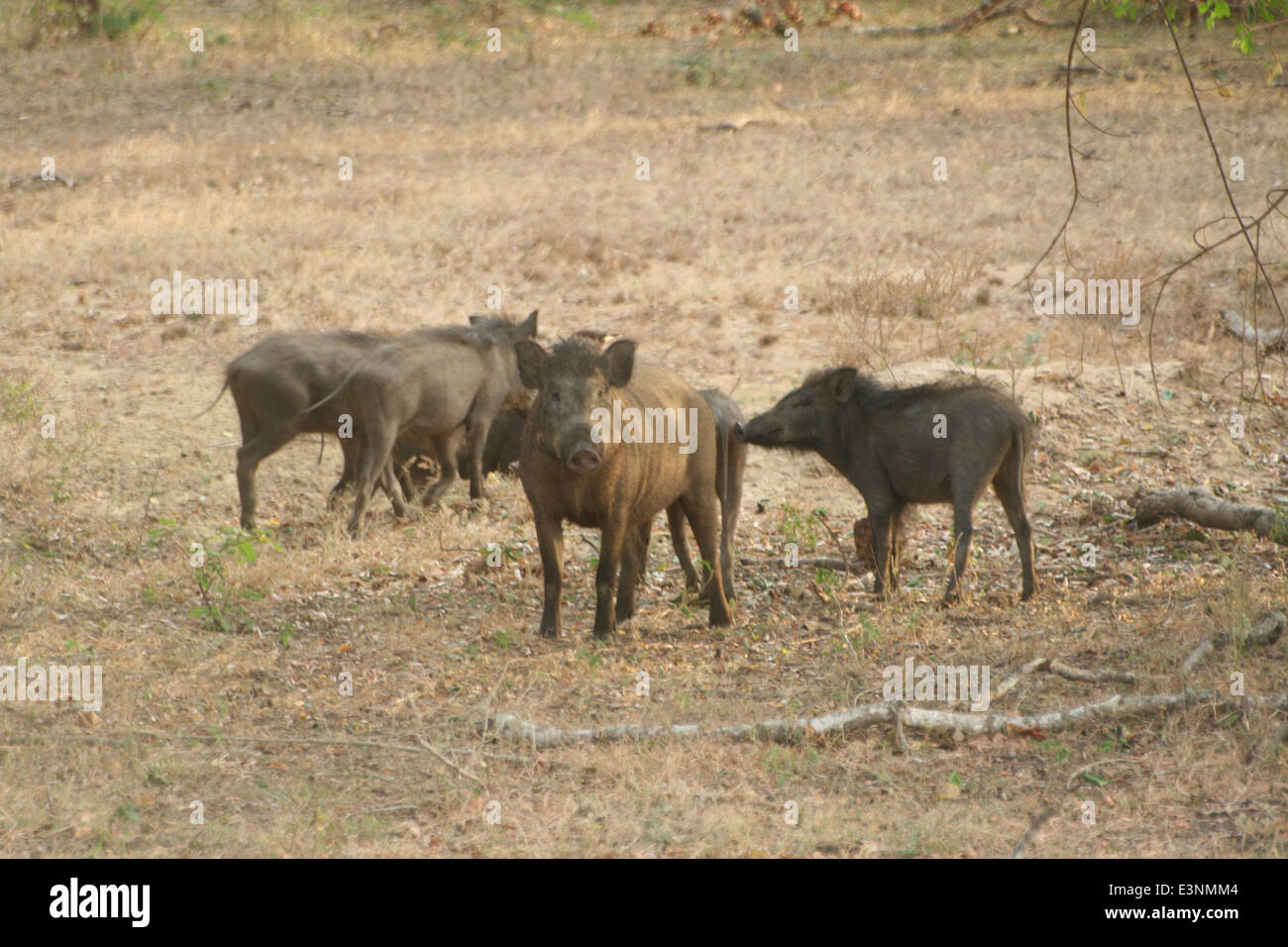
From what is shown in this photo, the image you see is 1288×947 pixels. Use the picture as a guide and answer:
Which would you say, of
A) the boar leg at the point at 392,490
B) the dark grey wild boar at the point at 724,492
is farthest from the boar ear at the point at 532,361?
the boar leg at the point at 392,490

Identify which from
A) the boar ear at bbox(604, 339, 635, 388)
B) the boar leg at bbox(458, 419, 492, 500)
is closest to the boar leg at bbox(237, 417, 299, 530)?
the boar leg at bbox(458, 419, 492, 500)

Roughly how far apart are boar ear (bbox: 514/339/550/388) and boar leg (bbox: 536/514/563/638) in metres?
0.71

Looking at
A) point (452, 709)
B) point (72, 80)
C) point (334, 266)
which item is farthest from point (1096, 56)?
point (452, 709)

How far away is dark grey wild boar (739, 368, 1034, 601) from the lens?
7.72m

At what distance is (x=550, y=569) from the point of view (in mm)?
7133

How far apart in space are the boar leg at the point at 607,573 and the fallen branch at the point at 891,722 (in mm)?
1382

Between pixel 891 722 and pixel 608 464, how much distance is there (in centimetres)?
193

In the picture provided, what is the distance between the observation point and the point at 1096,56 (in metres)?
24.0

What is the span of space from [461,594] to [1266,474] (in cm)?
574

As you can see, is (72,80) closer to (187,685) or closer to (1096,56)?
(1096,56)

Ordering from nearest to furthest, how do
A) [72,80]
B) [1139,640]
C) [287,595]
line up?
[1139,640]
[287,595]
[72,80]

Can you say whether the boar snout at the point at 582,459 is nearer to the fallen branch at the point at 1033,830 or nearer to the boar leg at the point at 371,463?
the fallen branch at the point at 1033,830

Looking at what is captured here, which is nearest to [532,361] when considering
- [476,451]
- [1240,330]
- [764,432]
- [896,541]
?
[764,432]

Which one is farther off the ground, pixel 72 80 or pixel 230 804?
pixel 72 80
